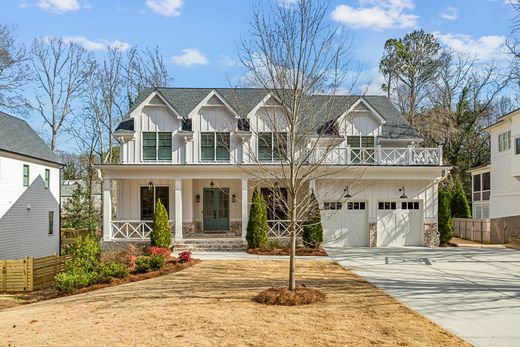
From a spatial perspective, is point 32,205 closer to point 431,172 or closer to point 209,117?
point 209,117

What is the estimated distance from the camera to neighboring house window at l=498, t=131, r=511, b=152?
2817 centimetres

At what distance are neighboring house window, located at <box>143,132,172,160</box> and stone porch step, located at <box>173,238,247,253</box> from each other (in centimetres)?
420

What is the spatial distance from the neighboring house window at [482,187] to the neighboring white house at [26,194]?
2992 centimetres

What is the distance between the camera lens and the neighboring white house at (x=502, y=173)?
85.1 ft

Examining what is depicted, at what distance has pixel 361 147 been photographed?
21.9 meters

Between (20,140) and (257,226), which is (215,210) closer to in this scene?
(257,226)

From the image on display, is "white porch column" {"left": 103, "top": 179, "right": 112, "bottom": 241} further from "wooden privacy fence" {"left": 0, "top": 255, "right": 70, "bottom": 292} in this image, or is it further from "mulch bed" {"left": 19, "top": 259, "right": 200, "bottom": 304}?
"mulch bed" {"left": 19, "top": 259, "right": 200, "bottom": 304}

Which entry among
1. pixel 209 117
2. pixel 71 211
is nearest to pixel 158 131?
pixel 209 117

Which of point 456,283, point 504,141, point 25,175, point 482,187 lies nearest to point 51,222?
point 25,175

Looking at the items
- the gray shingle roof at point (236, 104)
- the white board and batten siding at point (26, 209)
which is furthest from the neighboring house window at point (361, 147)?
the white board and batten siding at point (26, 209)

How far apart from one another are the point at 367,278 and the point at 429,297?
2614 millimetres

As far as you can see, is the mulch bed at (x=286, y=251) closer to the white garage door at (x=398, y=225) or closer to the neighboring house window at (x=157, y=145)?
the white garage door at (x=398, y=225)

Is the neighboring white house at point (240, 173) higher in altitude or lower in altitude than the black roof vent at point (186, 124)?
lower

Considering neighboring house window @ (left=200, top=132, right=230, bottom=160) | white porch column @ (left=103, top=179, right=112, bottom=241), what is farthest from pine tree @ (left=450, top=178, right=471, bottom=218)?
white porch column @ (left=103, top=179, right=112, bottom=241)
